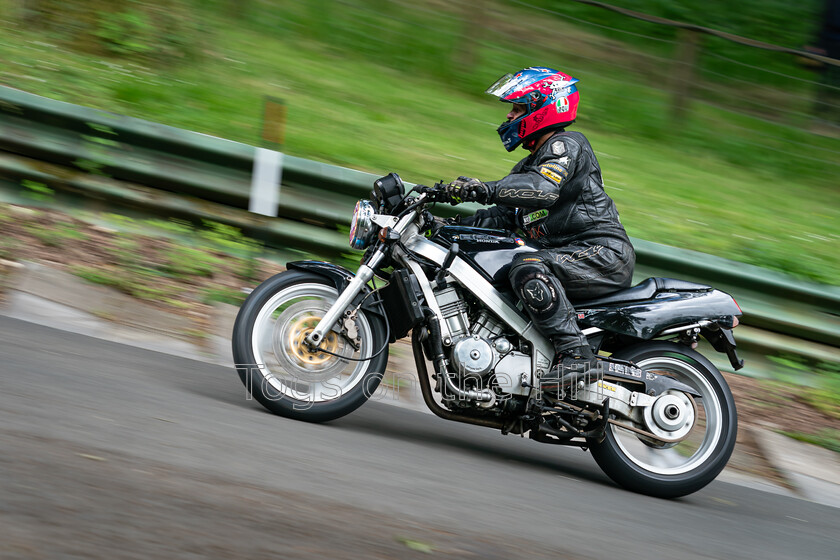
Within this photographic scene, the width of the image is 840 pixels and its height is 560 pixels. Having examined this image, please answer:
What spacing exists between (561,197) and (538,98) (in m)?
0.52

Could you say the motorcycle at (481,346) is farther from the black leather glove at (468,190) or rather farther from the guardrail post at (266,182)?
the guardrail post at (266,182)

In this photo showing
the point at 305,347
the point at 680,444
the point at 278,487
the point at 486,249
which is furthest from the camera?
the point at 680,444

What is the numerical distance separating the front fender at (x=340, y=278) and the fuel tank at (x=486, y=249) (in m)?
0.46

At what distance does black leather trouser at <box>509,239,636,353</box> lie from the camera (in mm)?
4543

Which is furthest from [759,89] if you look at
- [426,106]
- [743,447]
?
[743,447]

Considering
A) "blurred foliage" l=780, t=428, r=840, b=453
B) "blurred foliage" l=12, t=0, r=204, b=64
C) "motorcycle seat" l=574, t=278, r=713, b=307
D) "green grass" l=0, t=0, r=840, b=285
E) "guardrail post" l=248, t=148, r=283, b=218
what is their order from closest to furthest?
1. "motorcycle seat" l=574, t=278, r=713, b=307
2. "blurred foliage" l=780, t=428, r=840, b=453
3. "guardrail post" l=248, t=148, r=283, b=218
4. "green grass" l=0, t=0, r=840, b=285
5. "blurred foliage" l=12, t=0, r=204, b=64

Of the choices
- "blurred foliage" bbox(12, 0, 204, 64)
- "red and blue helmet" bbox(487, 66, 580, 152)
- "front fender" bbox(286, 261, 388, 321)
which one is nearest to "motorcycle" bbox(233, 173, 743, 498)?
"front fender" bbox(286, 261, 388, 321)

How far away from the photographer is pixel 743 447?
5.68 meters

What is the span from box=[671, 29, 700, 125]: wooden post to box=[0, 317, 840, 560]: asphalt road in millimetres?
5337

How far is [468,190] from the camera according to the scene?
439 centimetres

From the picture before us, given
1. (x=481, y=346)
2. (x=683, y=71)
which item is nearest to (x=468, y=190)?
(x=481, y=346)

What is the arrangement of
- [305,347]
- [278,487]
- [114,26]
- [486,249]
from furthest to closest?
[114,26] < [486,249] < [305,347] < [278,487]

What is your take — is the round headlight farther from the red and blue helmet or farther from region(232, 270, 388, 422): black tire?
the red and blue helmet

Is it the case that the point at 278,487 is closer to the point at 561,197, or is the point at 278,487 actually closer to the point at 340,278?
the point at 340,278
